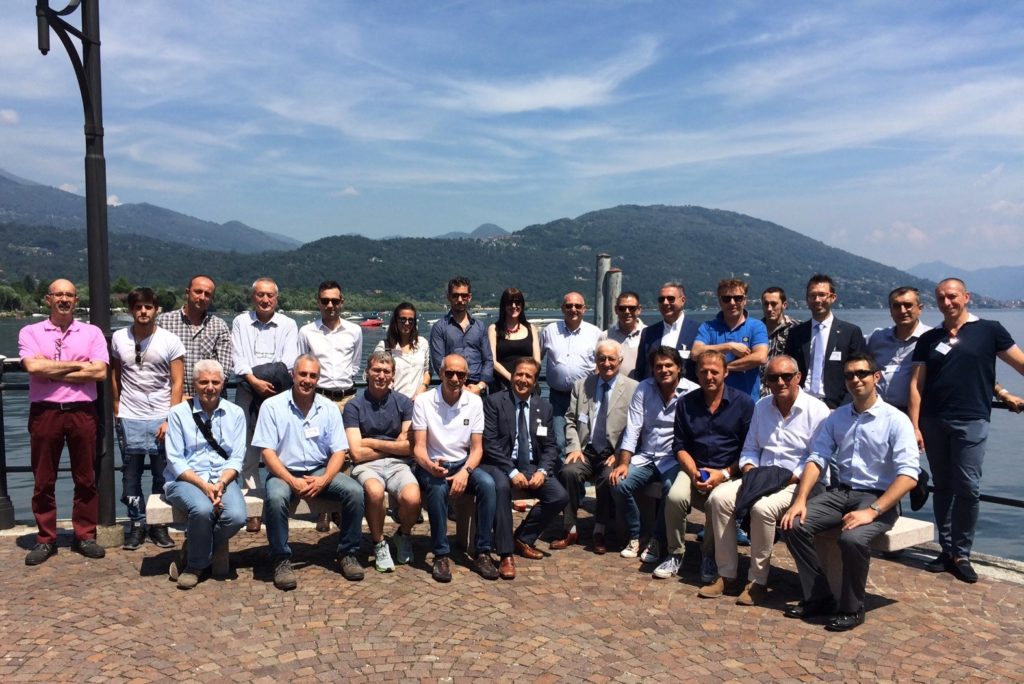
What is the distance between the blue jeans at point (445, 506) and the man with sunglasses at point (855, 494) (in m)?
1.85

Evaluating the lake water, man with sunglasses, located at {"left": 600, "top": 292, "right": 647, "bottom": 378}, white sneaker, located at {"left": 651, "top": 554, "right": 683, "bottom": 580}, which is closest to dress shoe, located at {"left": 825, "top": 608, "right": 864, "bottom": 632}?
white sneaker, located at {"left": 651, "top": 554, "right": 683, "bottom": 580}

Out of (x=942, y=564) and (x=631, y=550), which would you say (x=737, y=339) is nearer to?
(x=631, y=550)

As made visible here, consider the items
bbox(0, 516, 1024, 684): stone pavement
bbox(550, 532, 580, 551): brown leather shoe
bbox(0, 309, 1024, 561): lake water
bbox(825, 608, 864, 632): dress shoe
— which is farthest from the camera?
bbox(0, 309, 1024, 561): lake water

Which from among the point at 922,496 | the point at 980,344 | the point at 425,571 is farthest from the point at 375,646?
the point at 980,344

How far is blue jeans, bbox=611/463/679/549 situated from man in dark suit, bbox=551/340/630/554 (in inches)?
9.0

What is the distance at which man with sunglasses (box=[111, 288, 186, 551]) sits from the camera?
534 cm

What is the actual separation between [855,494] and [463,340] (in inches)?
118

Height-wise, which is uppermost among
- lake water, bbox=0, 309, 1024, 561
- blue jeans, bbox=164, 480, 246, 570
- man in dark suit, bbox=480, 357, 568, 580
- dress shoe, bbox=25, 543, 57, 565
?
man in dark suit, bbox=480, 357, 568, 580

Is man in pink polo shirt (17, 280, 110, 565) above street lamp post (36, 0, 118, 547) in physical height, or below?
below

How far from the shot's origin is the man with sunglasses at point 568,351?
6.30 meters

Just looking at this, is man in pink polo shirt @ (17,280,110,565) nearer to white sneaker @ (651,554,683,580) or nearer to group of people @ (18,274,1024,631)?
group of people @ (18,274,1024,631)

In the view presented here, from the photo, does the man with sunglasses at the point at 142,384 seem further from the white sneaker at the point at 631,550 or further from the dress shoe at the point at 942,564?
the dress shoe at the point at 942,564

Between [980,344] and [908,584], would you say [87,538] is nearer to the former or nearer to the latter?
[908,584]

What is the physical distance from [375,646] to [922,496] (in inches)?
127
